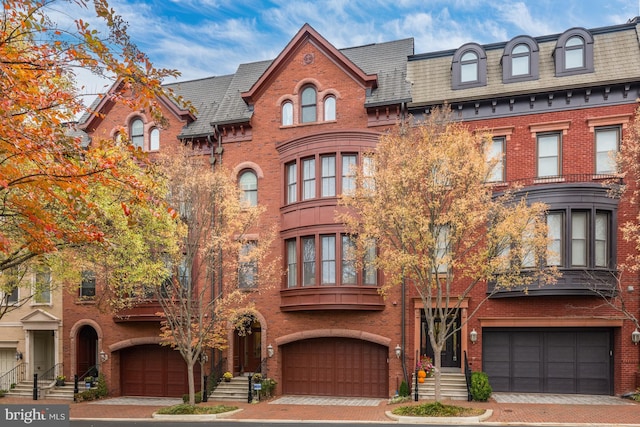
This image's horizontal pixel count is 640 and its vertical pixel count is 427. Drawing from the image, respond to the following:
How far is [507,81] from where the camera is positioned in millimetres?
21969

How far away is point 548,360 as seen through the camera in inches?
816

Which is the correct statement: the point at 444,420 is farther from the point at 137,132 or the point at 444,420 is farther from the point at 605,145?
the point at 137,132

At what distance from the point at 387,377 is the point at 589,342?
297 inches

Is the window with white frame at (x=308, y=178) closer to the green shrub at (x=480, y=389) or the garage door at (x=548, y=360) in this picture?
the garage door at (x=548, y=360)

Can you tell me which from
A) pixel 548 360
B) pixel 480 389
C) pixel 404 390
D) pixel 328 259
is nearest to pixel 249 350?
pixel 328 259

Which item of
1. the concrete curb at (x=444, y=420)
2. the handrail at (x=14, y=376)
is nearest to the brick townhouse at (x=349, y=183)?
the handrail at (x=14, y=376)

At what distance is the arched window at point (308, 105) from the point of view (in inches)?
933

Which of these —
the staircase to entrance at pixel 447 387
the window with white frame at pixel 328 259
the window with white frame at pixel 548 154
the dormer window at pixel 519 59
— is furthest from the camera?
the window with white frame at pixel 328 259

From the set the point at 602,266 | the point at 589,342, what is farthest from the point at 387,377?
the point at 602,266

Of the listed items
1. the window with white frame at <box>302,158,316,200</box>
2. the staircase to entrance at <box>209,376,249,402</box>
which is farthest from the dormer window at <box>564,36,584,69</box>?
the staircase to entrance at <box>209,376,249,402</box>

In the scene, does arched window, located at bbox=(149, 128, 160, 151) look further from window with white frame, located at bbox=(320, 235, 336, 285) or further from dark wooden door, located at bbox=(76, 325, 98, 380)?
window with white frame, located at bbox=(320, 235, 336, 285)

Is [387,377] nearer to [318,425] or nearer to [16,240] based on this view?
[318,425]

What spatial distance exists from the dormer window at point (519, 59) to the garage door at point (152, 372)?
1839 centimetres

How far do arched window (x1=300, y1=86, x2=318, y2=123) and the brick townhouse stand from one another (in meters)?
0.06
